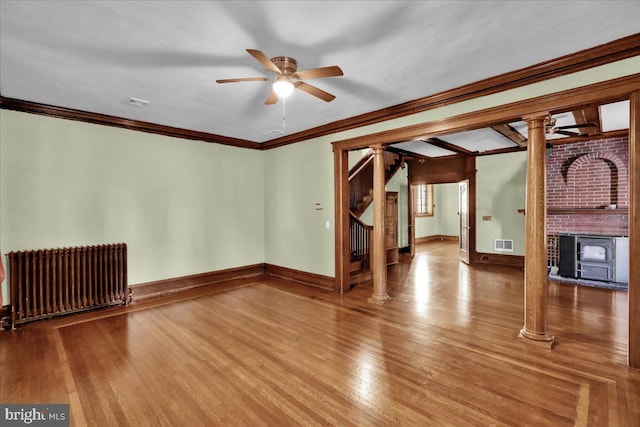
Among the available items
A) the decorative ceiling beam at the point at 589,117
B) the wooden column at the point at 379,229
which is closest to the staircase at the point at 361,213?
the wooden column at the point at 379,229

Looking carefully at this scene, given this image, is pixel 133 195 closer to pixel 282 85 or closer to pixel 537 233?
pixel 282 85

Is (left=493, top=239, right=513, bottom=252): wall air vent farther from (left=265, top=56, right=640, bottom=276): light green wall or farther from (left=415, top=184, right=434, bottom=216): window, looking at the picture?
(left=415, top=184, right=434, bottom=216): window

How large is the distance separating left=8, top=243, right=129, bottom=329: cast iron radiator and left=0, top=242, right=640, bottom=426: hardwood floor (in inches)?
8.4

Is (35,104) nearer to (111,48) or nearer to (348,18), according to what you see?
(111,48)

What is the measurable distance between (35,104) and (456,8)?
5133 millimetres

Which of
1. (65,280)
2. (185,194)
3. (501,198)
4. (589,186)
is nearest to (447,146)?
(501,198)

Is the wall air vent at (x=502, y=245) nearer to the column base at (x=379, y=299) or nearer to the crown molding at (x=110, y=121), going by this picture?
the column base at (x=379, y=299)

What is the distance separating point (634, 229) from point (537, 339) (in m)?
1.40

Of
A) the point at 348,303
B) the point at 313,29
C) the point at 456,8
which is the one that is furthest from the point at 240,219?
the point at 456,8

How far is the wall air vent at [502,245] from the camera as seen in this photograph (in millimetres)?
7422

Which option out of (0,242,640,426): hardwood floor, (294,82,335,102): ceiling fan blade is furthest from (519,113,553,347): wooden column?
(294,82,335,102): ceiling fan blade

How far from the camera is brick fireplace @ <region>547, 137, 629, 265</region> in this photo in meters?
5.87

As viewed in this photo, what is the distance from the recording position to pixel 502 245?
7.54m

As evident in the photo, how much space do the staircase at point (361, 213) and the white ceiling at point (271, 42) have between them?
2.51 metres
